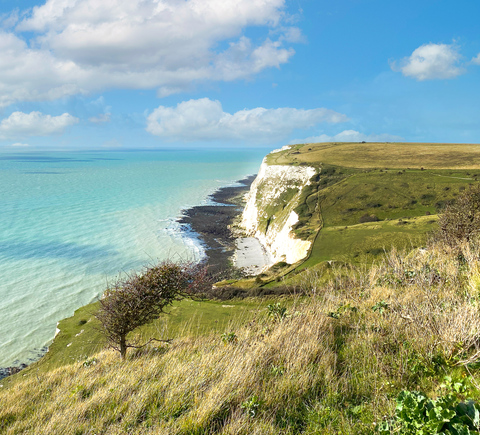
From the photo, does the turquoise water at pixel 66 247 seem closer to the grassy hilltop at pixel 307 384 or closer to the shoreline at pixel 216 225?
the shoreline at pixel 216 225

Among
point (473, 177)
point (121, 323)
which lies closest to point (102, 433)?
point (121, 323)

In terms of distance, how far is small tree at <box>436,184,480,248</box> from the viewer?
2249 centimetres

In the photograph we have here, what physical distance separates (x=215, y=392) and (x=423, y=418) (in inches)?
143

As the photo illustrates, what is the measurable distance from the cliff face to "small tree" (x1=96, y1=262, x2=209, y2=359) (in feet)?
136

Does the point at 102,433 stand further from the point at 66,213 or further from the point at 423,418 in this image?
the point at 66,213

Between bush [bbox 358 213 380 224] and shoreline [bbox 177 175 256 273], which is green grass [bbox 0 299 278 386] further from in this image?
bush [bbox 358 213 380 224]

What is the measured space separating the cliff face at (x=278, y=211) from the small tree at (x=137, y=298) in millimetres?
41415

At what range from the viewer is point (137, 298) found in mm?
17938

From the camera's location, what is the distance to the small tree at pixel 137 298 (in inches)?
703

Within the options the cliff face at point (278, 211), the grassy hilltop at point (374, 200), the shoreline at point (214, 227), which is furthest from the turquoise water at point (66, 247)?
the grassy hilltop at point (374, 200)

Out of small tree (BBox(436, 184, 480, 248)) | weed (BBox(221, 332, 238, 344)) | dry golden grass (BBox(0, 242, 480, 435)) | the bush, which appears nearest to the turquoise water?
weed (BBox(221, 332, 238, 344))

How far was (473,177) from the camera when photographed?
89000mm

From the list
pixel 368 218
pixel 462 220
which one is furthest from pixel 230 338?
pixel 368 218

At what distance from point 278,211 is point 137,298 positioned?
74.4m
